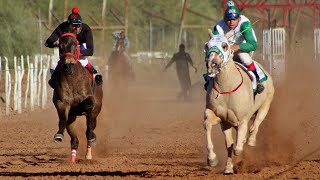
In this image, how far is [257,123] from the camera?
44.5ft

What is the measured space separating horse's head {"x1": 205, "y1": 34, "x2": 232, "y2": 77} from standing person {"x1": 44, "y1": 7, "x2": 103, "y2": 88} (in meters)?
3.04

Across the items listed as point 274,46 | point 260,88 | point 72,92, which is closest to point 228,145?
point 260,88

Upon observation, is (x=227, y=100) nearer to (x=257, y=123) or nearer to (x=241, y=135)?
(x=241, y=135)

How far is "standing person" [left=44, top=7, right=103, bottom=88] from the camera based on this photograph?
14062 mm

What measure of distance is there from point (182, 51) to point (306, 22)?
24.7m

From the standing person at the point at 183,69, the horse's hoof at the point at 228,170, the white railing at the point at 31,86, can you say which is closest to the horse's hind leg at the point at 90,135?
the horse's hoof at the point at 228,170

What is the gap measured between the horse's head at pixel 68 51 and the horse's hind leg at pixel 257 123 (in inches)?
115

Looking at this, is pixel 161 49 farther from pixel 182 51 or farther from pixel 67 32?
pixel 67 32

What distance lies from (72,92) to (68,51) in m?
0.77

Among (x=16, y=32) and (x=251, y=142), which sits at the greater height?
(x=16, y=32)

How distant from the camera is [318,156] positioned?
14.4 m

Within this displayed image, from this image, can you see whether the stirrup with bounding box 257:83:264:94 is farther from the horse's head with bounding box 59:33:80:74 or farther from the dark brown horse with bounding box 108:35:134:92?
the dark brown horse with bounding box 108:35:134:92

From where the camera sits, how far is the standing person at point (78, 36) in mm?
14062

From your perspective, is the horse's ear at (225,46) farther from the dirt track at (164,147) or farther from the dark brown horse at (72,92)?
the dark brown horse at (72,92)
